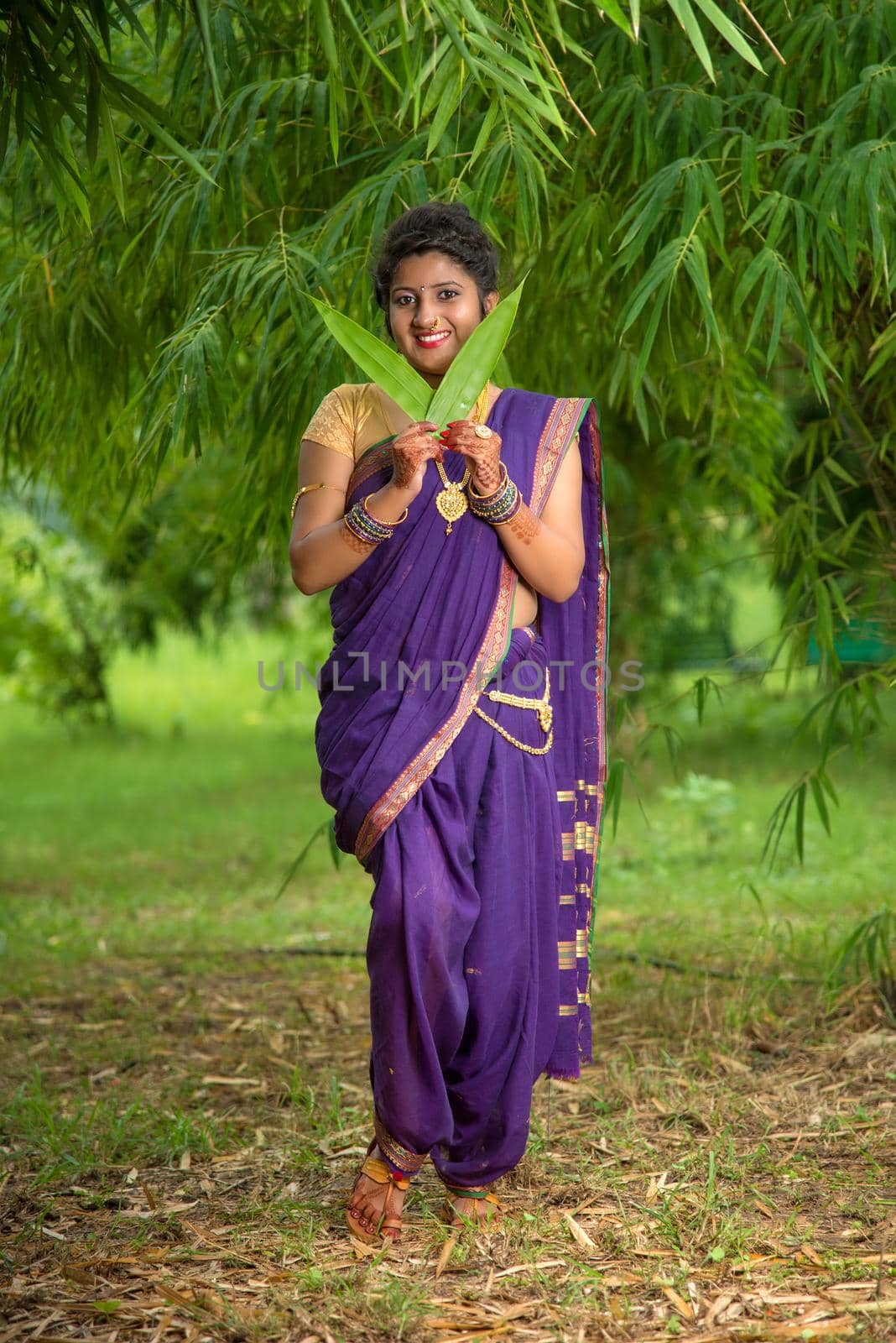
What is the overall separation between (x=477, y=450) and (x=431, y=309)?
12.0 inches

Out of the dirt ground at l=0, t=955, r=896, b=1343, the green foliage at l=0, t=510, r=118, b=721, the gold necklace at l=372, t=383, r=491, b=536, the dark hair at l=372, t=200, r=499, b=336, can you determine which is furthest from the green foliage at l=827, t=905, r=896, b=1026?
the green foliage at l=0, t=510, r=118, b=721

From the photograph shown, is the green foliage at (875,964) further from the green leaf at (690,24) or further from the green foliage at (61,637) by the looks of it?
the green foliage at (61,637)

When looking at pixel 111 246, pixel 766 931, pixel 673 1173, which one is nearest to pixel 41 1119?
pixel 673 1173

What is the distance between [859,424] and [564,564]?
1.39 metres

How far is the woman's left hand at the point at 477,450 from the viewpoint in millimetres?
2504

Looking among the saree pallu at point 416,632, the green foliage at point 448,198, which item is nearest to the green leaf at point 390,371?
the saree pallu at point 416,632

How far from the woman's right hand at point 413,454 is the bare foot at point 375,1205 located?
122 cm

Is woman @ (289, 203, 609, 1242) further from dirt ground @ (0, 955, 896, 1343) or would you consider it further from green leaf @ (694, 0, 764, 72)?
green leaf @ (694, 0, 764, 72)

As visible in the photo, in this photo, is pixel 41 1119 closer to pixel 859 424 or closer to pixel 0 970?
pixel 0 970

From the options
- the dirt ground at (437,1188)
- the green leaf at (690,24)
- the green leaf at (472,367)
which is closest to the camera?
the green leaf at (690,24)

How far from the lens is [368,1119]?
3420 mm

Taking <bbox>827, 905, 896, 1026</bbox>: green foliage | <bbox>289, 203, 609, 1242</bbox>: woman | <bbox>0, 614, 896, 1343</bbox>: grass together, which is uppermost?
<bbox>289, 203, 609, 1242</bbox>: woman

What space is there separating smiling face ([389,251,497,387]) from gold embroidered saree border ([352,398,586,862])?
21 cm

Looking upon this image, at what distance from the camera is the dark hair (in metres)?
2.63
